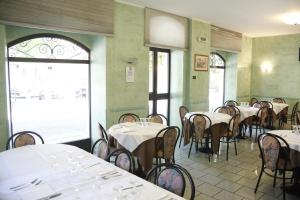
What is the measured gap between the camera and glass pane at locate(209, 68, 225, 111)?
8.80 metres

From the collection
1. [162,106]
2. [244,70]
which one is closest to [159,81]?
[162,106]

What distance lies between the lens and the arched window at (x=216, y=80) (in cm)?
878

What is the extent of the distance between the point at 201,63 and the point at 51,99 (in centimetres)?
417

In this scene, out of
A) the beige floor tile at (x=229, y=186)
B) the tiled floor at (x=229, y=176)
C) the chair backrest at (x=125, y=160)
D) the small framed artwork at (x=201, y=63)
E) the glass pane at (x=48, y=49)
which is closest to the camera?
the chair backrest at (x=125, y=160)

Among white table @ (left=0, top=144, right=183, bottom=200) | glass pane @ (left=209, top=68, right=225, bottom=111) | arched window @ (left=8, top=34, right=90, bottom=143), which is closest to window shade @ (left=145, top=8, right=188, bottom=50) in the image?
arched window @ (left=8, top=34, right=90, bottom=143)

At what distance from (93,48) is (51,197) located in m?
3.98

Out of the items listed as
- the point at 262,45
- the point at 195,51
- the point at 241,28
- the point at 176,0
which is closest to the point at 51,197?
the point at 176,0

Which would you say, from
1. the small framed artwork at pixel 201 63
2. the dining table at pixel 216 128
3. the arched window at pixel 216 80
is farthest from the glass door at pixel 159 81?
the arched window at pixel 216 80

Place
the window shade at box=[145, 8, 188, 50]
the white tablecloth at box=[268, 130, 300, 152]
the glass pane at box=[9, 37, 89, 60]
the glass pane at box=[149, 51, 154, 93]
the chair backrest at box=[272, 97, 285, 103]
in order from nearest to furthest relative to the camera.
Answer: the white tablecloth at box=[268, 130, 300, 152]
the glass pane at box=[9, 37, 89, 60]
the window shade at box=[145, 8, 188, 50]
the glass pane at box=[149, 51, 154, 93]
the chair backrest at box=[272, 97, 285, 103]

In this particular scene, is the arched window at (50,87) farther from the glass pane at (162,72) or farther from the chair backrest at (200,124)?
the chair backrest at (200,124)

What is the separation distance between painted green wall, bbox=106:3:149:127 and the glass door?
67 centimetres

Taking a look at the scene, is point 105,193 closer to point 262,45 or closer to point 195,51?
point 195,51

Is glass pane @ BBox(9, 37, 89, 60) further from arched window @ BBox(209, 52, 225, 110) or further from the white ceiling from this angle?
arched window @ BBox(209, 52, 225, 110)

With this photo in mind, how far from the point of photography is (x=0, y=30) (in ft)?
12.7
